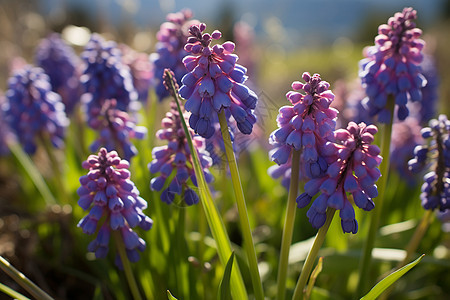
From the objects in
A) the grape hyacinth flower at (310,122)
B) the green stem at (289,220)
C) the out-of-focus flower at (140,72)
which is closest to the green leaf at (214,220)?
the green stem at (289,220)

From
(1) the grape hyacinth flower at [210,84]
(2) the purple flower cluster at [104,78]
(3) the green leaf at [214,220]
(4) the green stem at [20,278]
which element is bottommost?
(4) the green stem at [20,278]

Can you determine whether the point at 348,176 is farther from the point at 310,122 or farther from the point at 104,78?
the point at 104,78

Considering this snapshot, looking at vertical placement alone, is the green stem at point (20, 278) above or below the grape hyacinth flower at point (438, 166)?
below

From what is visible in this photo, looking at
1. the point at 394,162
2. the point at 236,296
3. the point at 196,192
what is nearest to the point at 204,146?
the point at 196,192

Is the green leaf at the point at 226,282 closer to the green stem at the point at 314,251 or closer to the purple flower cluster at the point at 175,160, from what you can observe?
the green stem at the point at 314,251

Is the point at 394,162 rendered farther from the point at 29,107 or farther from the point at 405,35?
the point at 29,107

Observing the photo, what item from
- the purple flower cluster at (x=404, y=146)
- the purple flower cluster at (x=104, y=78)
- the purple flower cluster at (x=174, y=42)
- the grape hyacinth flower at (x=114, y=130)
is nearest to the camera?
the grape hyacinth flower at (x=114, y=130)

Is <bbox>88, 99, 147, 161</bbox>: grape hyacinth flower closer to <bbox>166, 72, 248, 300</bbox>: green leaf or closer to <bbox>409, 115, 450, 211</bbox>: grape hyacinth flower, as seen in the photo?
<bbox>166, 72, 248, 300</bbox>: green leaf
